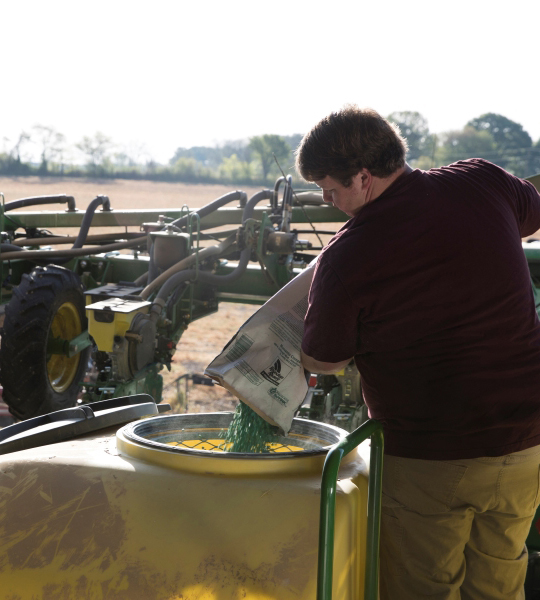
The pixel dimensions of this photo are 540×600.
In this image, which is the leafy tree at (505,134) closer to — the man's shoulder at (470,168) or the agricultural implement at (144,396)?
the agricultural implement at (144,396)

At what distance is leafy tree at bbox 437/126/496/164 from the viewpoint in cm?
2452

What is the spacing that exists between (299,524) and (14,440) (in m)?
0.94

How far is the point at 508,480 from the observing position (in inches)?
72.0

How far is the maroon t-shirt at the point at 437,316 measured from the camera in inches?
67.8

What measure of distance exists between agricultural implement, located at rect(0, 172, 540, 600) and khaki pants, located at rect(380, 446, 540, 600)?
156 mm

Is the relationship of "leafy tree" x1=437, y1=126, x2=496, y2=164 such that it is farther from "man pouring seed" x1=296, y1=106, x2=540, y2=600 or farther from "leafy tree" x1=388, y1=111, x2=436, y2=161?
"man pouring seed" x1=296, y1=106, x2=540, y2=600

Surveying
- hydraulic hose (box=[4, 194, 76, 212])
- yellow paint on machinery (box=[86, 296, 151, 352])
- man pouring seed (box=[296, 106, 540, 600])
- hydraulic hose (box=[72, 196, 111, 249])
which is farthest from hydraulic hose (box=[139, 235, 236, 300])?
man pouring seed (box=[296, 106, 540, 600])

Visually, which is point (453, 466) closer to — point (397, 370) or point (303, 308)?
point (397, 370)

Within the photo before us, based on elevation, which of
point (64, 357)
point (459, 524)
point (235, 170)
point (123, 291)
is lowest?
point (64, 357)

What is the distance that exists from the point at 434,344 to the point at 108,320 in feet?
11.4

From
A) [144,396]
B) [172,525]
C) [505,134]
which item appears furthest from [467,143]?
[172,525]

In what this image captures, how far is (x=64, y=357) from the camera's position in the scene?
5.77 meters

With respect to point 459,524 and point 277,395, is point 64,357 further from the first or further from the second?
point 459,524

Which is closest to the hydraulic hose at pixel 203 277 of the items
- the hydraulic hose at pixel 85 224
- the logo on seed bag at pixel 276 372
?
the hydraulic hose at pixel 85 224
